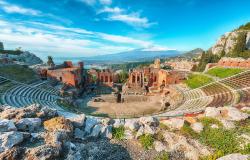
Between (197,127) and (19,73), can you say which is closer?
(197,127)

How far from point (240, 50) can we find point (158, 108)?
4065 centimetres

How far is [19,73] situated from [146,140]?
140 ft

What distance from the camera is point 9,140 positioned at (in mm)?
9742

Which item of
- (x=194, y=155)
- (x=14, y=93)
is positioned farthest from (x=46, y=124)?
(x=14, y=93)

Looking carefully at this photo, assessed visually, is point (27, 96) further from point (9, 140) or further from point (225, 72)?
point (225, 72)

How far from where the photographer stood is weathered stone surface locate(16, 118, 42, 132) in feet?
40.0

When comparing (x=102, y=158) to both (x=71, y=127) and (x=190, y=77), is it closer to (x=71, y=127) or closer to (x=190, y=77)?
(x=71, y=127)

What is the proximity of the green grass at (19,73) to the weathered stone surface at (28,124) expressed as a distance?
32.6 m

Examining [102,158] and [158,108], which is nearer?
[102,158]

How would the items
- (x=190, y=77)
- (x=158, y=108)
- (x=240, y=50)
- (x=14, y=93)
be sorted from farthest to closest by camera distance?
1. (x=240, y=50)
2. (x=190, y=77)
3. (x=158, y=108)
4. (x=14, y=93)

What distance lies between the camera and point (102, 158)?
11898 millimetres

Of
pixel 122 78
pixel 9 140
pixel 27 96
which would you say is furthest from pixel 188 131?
pixel 122 78

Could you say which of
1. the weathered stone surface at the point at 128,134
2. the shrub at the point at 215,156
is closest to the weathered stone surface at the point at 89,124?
the weathered stone surface at the point at 128,134

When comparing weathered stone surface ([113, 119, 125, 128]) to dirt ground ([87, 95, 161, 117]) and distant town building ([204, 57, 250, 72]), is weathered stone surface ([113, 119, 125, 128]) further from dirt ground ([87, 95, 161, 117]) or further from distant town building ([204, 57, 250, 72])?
distant town building ([204, 57, 250, 72])
